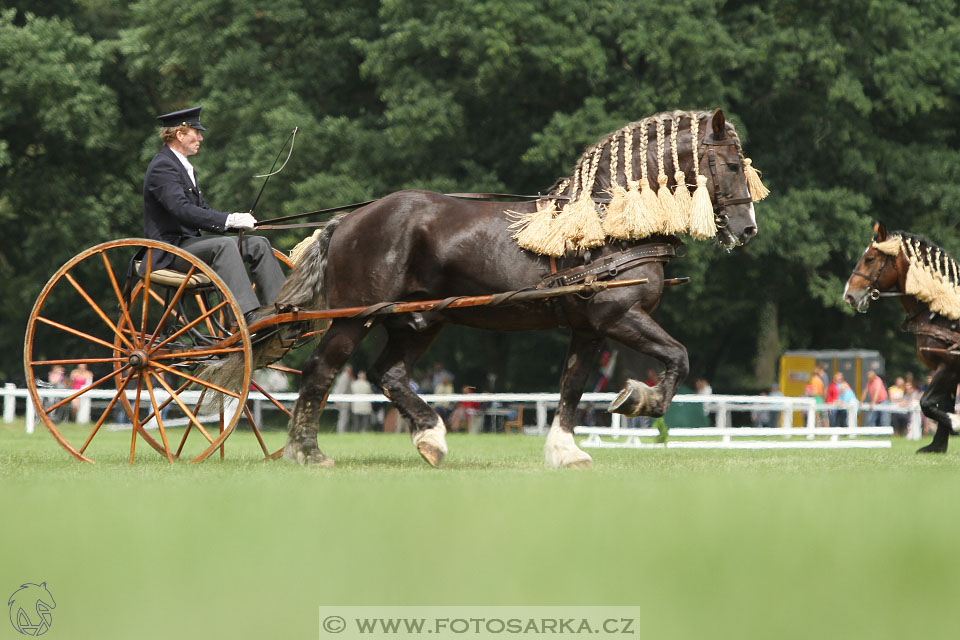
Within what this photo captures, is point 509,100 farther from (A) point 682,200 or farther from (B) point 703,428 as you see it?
(A) point 682,200

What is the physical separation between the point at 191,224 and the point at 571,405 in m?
3.06

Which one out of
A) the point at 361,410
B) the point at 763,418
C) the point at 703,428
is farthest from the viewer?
the point at 763,418

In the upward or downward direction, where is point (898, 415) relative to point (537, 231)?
downward

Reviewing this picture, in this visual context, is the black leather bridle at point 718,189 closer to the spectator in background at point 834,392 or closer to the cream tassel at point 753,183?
the cream tassel at point 753,183

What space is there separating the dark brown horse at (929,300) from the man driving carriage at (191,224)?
684cm

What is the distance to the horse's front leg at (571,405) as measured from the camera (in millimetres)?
9344

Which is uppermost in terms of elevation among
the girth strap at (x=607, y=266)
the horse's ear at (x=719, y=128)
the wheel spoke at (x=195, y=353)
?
the horse's ear at (x=719, y=128)

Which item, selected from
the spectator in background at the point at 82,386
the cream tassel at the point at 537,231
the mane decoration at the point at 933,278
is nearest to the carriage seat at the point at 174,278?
the cream tassel at the point at 537,231

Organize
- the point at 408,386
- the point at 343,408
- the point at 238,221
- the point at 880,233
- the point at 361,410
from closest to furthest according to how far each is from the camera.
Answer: the point at 238,221
the point at 408,386
the point at 880,233
the point at 361,410
the point at 343,408

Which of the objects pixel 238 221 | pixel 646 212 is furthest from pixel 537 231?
pixel 238 221

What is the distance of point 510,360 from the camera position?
3591 cm

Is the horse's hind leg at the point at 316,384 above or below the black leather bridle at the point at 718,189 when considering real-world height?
below

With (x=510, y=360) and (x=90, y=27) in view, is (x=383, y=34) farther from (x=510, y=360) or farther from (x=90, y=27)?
(x=510, y=360)

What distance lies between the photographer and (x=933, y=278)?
13.2 m
